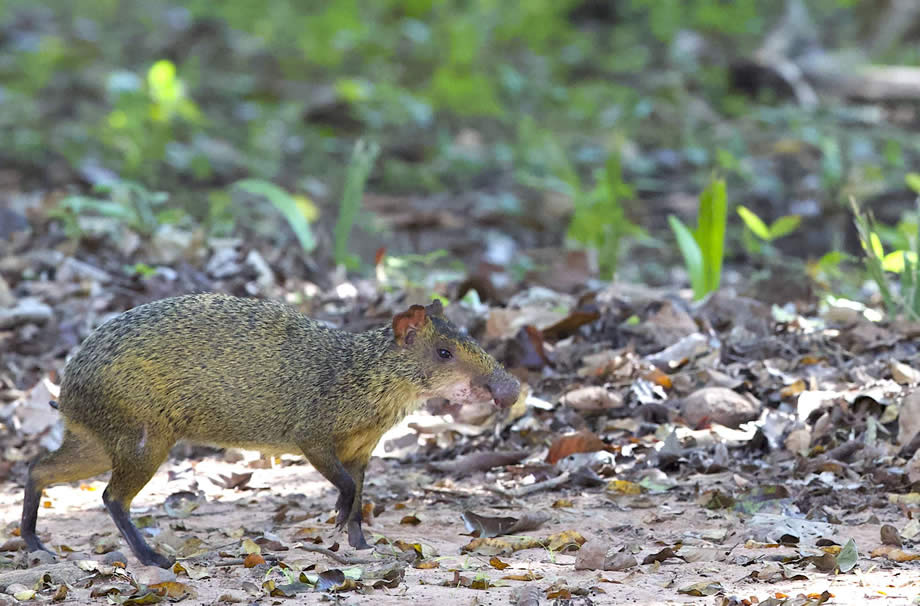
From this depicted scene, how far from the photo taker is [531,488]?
496 centimetres

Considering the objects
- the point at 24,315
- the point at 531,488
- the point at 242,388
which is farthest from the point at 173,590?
the point at 24,315

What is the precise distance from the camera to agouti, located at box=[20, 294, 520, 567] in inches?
173

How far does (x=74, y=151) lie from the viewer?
400 inches

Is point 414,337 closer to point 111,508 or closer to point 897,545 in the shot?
point 111,508

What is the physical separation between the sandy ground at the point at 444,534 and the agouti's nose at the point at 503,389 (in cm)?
42

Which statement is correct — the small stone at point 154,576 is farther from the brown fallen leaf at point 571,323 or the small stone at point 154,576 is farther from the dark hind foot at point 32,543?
the brown fallen leaf at point 571,323

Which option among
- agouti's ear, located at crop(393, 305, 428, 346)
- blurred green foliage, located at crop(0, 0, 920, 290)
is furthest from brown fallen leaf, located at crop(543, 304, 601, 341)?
agouti's ear, located at crop(393, 305, 428, 346)

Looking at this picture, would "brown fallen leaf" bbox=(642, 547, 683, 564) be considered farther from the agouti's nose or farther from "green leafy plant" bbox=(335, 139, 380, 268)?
"green leafy plant" bbox=(335, 139, 380, 268)

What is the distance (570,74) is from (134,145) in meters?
5.59

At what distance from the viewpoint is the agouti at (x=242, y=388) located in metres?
4.39

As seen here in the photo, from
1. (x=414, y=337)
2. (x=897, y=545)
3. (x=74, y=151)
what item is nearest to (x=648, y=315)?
(x=414, y=337)

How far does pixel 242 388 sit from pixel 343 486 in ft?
1.71

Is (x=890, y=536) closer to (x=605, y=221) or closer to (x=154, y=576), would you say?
(x=154, y=576)

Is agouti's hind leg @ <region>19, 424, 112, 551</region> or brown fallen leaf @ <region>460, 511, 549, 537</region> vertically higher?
agouti's hind leg @ <region>19, 424, 112, 551</region>
